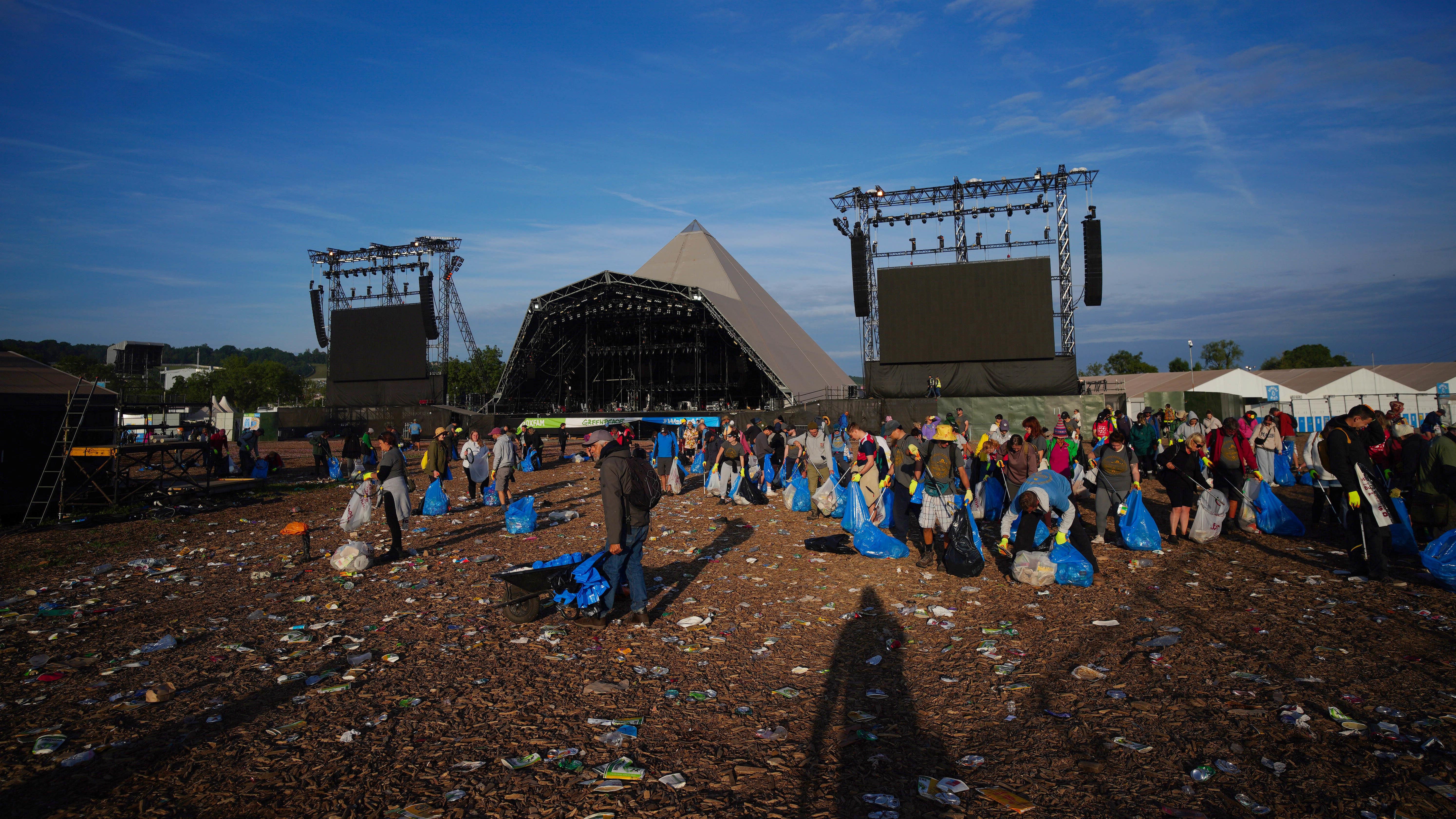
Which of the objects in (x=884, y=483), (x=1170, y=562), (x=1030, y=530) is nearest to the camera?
(x=1030, y=530)

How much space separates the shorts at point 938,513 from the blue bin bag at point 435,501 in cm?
740

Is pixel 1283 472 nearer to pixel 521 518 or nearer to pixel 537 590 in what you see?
pixel 521 518

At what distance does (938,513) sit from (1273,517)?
4.55m

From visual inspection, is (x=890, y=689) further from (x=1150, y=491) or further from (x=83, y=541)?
(x=83, y=541)

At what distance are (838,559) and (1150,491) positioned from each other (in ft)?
24.6

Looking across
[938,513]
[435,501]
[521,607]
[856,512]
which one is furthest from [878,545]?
[435,501]

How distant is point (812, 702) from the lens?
13.9ft

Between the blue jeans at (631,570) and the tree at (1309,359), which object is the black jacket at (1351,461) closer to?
the blue jeans at (631,570)

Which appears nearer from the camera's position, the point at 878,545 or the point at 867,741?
the point at 867,741

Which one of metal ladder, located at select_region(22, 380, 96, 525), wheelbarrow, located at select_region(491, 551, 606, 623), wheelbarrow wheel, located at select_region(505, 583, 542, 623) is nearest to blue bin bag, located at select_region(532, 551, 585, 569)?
wheelbarrow, located at select_region(491, 551, 606, 623)

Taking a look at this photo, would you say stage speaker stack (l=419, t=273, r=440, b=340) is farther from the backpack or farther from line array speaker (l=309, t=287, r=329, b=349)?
the backpack

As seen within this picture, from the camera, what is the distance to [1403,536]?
21.9ft

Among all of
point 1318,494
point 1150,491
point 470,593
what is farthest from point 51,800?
point 1150,491

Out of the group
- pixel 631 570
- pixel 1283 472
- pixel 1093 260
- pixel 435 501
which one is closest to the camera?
pixel 631 570
